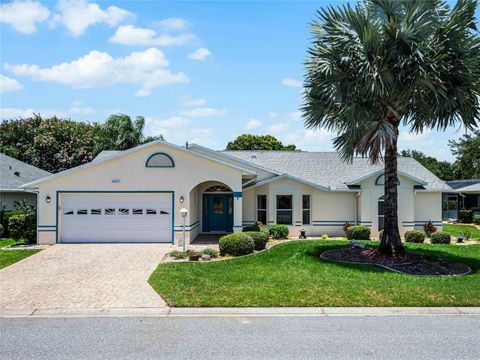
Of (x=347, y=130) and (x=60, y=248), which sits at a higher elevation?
(x=347, y=130)

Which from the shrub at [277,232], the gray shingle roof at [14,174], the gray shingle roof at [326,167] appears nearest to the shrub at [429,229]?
the gray shingle roof at [326,167]

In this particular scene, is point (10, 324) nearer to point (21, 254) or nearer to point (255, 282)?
point (255, 282)

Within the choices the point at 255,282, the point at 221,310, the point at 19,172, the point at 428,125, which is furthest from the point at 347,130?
the point at 19,172

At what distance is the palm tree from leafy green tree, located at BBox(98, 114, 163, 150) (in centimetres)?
2415

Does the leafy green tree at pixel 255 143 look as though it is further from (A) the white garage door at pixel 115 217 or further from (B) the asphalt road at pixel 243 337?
(B) the asphalt road at pixel 243 337

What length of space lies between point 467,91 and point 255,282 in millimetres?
8934

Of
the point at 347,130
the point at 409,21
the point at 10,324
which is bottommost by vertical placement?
the point at 10,324

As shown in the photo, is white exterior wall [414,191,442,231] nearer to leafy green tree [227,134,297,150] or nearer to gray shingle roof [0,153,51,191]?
gray shingle roof [0,153,51,191]

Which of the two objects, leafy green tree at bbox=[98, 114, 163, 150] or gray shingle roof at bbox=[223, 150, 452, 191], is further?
leafy green tree at bbox=[98, 114, 163, 150]

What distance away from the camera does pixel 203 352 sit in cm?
653

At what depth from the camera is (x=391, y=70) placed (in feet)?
43.3

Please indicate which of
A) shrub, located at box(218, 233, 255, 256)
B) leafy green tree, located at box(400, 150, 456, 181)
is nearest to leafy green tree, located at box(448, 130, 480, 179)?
leafy green tree, located at box(400, 150, 456, 181)

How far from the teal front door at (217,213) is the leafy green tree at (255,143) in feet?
90.3

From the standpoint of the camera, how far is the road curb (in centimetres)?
874
